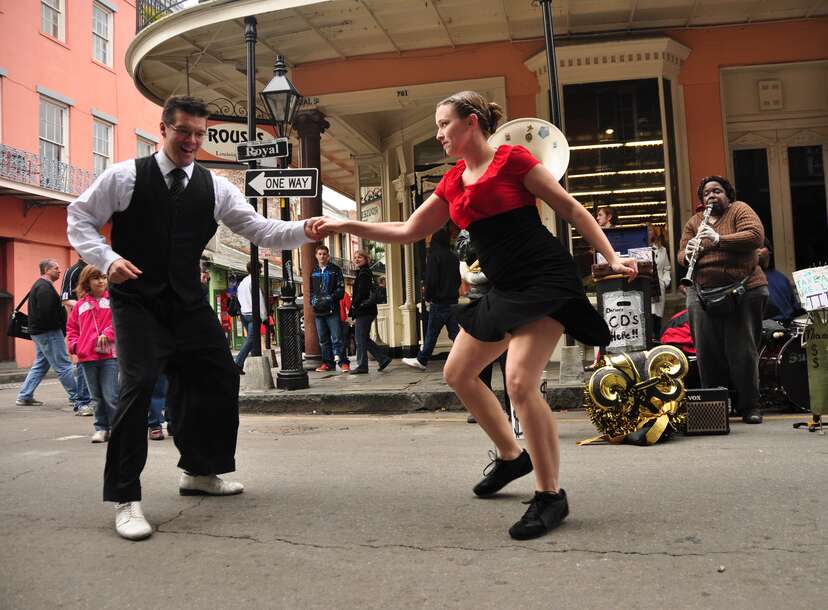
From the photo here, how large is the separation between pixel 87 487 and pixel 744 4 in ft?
33.9

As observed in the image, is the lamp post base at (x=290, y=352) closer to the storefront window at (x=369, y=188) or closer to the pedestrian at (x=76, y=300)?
the pedestrian at (x=76, y=300)

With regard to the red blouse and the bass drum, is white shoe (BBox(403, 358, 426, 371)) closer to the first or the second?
the bass drum

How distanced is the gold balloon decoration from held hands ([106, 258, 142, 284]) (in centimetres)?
346

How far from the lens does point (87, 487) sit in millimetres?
4703

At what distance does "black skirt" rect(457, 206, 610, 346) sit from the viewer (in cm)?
357

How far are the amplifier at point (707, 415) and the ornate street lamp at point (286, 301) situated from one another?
474 centimetres

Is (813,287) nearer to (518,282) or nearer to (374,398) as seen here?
(518,282)

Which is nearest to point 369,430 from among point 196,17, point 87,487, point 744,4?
point 87,487

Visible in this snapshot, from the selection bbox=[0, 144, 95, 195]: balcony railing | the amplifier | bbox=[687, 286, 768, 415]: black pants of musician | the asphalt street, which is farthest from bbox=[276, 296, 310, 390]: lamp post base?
bbox=[0, 144, 95, 195]: balcony railing

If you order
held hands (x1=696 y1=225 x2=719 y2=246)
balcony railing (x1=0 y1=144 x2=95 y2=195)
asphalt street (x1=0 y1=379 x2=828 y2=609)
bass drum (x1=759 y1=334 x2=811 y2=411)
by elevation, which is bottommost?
asphalt street (x1=0 y1=379 x2=828 y2=609)

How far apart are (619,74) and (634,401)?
7.13 metres

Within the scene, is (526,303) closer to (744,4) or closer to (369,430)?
(369,430)

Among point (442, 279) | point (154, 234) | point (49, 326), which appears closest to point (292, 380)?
point (442, 279)

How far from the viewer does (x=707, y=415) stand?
20.0 ft
